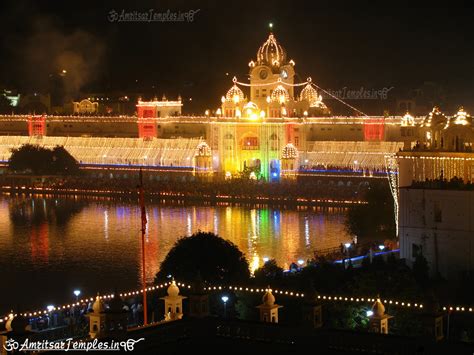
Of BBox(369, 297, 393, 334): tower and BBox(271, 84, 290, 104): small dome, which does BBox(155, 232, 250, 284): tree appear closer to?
BBox(369, 297, 393, 334): tower

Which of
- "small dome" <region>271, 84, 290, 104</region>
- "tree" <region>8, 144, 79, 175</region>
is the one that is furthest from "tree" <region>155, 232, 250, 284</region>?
"tree" <region>8, 144, 79, 175</region>

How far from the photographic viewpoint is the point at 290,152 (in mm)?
43781

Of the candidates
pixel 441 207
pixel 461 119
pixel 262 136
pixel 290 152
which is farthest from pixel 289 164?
pixel 441 207

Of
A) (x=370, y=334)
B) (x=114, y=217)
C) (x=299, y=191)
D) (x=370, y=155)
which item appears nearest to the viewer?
(x=370, y=334)

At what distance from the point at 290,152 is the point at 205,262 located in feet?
81.1

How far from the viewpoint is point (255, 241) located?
27781 mm

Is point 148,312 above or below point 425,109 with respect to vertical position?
below

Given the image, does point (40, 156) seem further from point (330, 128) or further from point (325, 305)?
point (325, 305)

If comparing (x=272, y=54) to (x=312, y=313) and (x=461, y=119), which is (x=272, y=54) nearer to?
(x=461, y=119)

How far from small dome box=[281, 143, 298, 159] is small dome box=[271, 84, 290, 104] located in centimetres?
227

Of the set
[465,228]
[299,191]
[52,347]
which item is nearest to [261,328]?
[52,347]

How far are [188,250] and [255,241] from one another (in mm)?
8180

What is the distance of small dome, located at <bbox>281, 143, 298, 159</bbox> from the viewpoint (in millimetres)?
43625

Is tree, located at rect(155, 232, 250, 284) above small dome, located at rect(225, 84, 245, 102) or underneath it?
underneath
